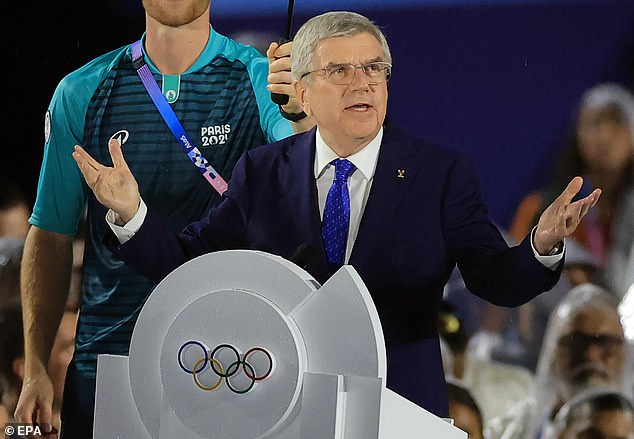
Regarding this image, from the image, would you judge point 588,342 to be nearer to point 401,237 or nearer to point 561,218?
point 401,237

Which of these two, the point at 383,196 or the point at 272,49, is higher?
the point at 272,49

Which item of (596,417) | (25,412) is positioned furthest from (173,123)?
(596,417)

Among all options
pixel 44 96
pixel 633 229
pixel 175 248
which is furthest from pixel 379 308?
pixel 44 96

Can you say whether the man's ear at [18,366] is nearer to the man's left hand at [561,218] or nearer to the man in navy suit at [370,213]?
the man in navy suit at [370,213]

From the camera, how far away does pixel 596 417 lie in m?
3.21

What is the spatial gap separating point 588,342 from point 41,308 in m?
2.00

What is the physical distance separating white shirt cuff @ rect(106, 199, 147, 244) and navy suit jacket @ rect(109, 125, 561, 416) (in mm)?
170

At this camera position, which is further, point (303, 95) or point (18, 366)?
point (18, 366)

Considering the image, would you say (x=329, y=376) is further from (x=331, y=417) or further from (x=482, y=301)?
(x=482, y=301)

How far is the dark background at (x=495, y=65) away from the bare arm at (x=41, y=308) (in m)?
1.04

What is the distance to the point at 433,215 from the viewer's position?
3.10 m

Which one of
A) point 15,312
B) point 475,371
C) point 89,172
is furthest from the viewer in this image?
point 15,312

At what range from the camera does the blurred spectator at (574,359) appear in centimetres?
321

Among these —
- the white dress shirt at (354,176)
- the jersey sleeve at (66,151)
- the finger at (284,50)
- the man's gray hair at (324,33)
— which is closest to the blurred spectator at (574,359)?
the white dress shirt at (354,176)
